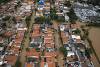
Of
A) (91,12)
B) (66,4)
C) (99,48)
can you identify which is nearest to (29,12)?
(66,4)

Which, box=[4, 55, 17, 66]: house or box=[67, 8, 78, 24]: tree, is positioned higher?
box=[4, 55, 17, 66]: house

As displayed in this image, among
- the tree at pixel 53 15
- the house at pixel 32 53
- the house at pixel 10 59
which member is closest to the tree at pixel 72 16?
the tree at pixel 53 15

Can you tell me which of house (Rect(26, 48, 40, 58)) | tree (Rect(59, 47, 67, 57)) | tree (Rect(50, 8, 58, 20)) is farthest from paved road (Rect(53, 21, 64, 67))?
house (Rect(26, 48, 40, 58))

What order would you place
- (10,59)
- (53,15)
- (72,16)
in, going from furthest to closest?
1. (72,16)
2. (53,15)
3. (10,59)

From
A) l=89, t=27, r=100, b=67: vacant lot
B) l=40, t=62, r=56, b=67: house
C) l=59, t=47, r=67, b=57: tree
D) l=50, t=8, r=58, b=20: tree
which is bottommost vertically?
l=89, t=27, r=100, b=67: vacant lot

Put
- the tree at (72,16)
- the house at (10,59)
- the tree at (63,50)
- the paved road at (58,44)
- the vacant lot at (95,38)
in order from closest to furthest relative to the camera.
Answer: the house at (10,59)
the paved road at (58,44)
the tree at (63,50)
the vacant lot at (95,38)
the tree at (72,16)

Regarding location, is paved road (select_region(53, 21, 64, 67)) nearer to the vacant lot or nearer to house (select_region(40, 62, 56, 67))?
house (select_region(40, 62, 56, 67))

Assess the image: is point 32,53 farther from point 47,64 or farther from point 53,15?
point 53,15

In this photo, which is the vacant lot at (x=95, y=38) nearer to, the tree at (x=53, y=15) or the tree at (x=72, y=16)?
the tree at (x=72, y=16)

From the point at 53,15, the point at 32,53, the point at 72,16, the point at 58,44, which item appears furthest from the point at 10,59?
the point at 72,16

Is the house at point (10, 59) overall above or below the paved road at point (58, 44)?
above

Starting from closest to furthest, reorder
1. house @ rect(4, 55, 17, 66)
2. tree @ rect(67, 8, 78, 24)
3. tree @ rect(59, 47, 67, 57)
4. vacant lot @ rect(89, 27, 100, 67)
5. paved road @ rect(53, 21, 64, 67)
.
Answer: house @ rect(4, 55, 17, 66) < paved road @ rect(53, 21, 64, 67) < tree @ rect(59, 47, 67, 57) < vacant lot @ rect(89, 27, 100, 67) < tree @ rect(67, 8, 78, 24)
